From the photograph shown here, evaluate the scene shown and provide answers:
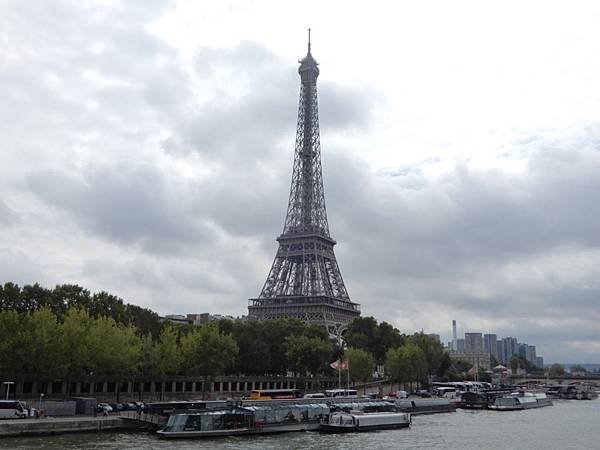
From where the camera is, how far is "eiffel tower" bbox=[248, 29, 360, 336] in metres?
160

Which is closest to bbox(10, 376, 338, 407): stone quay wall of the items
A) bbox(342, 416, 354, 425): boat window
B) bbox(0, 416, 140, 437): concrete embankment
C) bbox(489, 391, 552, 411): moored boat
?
bbox(0, 416, 140, 437): concrete embankment

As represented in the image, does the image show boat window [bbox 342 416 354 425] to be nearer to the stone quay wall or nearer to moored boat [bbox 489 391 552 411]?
the stone quay wall

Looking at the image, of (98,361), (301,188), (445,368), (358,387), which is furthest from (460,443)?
(301,188)

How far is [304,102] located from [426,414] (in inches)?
4455

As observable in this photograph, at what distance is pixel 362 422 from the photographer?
68.0 m

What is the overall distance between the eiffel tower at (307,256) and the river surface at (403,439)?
82146 mm

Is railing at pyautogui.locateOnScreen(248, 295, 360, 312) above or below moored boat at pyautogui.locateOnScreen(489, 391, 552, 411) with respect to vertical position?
above

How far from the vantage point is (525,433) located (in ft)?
217

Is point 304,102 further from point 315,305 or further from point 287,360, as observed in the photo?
point 287,360

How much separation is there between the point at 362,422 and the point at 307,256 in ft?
332

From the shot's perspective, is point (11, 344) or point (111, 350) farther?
point (111, 350)

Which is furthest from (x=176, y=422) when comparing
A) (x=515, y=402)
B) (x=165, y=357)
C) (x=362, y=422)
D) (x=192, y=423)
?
(x=515, y=402)

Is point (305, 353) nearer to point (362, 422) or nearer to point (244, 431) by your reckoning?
point (362, 422)

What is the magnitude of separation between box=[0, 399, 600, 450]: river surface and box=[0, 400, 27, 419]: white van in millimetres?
7206
